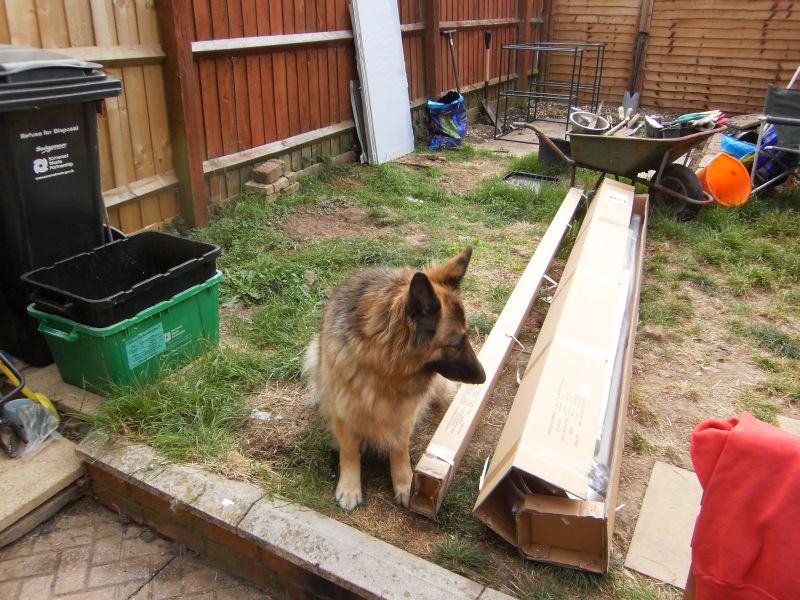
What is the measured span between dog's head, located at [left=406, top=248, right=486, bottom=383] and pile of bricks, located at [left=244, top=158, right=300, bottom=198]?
3.90 meters

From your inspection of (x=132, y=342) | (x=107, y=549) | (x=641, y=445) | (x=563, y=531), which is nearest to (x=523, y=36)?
→ (x=641, y=445)

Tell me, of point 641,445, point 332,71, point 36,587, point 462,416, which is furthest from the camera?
point 332,71

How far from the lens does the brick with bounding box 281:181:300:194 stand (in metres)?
6.09

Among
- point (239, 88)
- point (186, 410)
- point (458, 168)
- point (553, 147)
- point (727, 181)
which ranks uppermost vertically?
point (239, 88)

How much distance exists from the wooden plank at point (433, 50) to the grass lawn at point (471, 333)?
2464mm

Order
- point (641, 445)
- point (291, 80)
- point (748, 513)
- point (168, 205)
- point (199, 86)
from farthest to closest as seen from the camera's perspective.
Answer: point (291, 80)
point (199, 86)
point (168, 205)
point (641, 445)
point (748, 513)

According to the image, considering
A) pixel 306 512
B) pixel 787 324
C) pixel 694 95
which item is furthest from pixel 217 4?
pixel 694 95

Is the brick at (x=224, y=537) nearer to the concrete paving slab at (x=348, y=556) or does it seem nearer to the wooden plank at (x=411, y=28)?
the concrete paving slab at (x=348, y=556)

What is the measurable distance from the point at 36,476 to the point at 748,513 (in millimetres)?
2636

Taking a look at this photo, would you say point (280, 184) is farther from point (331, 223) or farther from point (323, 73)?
point (323, 73)

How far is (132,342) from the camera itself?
284 centimetres

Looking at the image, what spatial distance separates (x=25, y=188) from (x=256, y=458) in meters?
1.66

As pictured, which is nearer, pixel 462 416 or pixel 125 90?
pixel 462 416

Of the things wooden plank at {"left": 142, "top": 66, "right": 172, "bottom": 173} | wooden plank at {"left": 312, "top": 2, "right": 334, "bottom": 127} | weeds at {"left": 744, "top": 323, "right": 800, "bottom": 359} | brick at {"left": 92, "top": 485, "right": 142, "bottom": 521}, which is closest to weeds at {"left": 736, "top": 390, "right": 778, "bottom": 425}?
weeds at {"left": 744, "top": 323, "right": 800, "bottom": 359}
